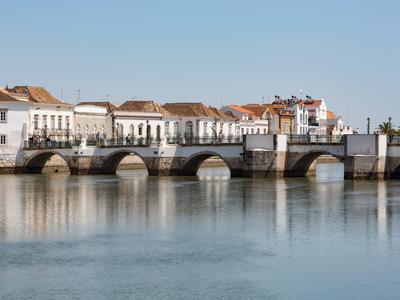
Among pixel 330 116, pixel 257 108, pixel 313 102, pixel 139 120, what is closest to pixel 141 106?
pixel 139 120

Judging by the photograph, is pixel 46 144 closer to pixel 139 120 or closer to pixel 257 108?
pixel 139 120

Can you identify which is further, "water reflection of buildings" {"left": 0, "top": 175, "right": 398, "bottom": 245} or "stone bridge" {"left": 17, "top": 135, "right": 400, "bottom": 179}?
"stone bridge" {"left": 17, "top": 135, "right": 400, "bottom": 179}

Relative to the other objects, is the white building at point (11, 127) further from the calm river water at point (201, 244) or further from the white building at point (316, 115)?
the white building at point (316, 115)

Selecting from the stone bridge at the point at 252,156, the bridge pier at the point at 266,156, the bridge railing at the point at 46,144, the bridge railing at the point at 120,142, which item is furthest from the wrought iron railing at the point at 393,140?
the bridge railing at the point at 46,144

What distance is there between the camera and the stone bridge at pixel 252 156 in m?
52.4

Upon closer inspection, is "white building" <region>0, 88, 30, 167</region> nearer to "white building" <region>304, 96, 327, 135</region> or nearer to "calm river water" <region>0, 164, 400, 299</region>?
"calm river water" <region>0, 164, 400, 299</region>

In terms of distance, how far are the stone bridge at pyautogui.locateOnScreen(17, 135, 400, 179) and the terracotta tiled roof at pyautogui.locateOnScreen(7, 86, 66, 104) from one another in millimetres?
6874

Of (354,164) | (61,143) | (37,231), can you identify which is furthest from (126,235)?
(61,143)

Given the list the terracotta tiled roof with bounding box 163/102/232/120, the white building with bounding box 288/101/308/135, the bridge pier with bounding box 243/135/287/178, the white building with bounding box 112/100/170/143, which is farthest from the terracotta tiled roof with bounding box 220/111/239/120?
the bridge pier with bounding box 243/135/287/178

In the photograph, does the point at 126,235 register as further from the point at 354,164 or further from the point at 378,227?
the point at 354,164

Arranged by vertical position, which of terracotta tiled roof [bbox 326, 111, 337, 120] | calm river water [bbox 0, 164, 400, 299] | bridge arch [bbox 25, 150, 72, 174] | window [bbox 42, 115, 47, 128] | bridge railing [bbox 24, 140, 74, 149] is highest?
terracotta tiled roof [bbox 326, 111, 337, 120]

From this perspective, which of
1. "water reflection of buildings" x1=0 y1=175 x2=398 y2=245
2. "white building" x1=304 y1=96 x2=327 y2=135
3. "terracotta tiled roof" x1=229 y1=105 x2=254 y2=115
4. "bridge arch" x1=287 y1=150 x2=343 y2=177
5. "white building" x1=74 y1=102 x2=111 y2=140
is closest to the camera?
"water reflection of buildings" x1=0 y1=175 x2=398 y2=245

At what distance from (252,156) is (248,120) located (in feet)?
153

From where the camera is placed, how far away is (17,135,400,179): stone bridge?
2064 inches
